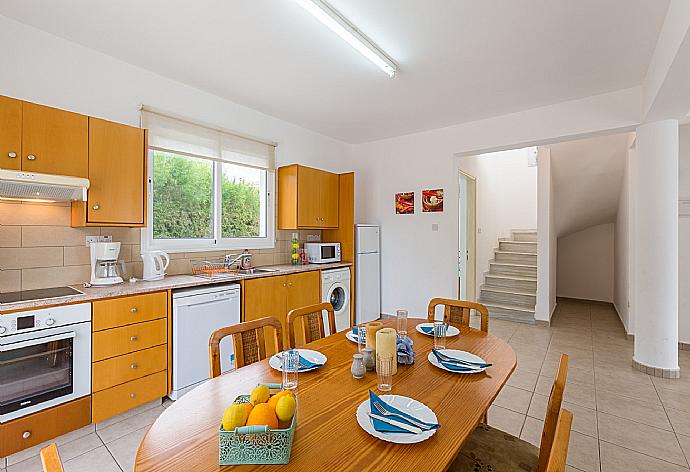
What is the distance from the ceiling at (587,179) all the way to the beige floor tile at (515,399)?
3757 mm

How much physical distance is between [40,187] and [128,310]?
948mm

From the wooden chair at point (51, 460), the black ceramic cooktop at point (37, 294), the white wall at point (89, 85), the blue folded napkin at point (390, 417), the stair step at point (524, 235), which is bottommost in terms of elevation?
the blue folded napkin at point (390, 417)

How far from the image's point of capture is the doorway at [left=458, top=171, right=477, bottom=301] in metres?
5.48

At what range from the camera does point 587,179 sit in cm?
537

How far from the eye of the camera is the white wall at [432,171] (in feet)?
11.2

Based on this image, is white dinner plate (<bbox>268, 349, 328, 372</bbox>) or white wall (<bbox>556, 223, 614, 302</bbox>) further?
white wall (<bbox>556, 223, 614, 302</bbox>)

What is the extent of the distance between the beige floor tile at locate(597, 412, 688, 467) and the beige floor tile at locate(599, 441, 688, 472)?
6 centimetres

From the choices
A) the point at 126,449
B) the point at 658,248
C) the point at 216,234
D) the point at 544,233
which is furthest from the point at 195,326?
the point at 544,233

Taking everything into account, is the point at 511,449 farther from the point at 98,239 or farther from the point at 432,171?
the point at 432,171

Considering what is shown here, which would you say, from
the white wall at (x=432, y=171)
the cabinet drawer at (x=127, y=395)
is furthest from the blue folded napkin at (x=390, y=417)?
the white wall at (x=432, y=171)

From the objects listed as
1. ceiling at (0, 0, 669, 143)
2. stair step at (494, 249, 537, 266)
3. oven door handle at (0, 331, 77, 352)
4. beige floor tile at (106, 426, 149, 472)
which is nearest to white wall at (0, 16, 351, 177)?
ceiling at (0, 0, 669, 143)

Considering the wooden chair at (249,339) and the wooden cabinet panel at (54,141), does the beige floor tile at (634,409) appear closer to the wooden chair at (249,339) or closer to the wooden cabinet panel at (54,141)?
the wooden chair at (249,339)

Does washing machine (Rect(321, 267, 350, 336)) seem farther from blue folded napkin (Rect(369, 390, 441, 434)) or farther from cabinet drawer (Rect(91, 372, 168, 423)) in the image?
blue folded napkin (Rect(369, 390, 441, 434))

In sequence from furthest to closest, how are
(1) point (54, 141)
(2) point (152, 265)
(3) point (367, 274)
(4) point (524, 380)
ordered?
(3) point (367, 274) → (4) point (524, 380) → (2) point (152, 265) → (1) point (54, 141)
